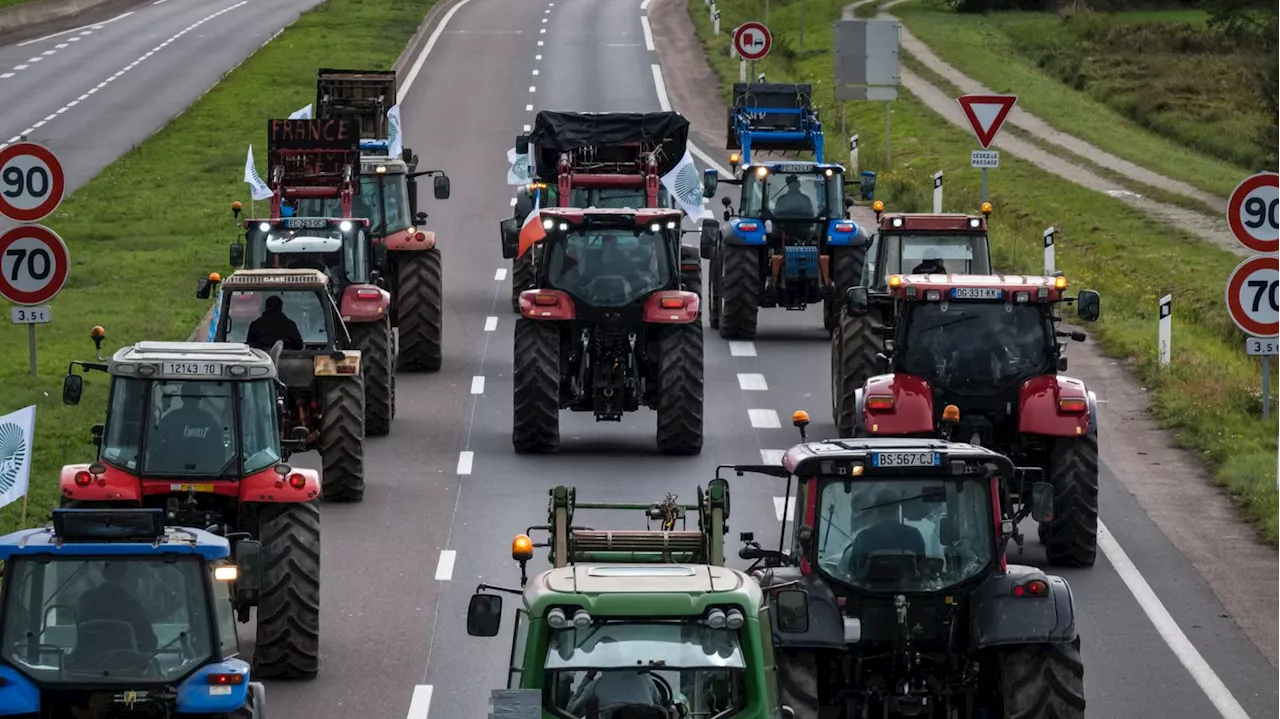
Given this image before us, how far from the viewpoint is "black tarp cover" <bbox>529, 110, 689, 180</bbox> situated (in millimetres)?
33781

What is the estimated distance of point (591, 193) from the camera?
3291cm

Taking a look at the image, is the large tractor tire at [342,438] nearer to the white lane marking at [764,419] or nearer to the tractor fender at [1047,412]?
the white lane marking at [764,419]

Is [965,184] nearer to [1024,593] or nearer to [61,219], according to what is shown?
[61,219]

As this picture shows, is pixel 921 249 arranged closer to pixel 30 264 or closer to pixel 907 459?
pixel 30 264

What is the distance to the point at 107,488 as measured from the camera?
16.6 meters

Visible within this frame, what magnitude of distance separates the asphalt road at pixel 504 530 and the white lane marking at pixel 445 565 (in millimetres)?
25

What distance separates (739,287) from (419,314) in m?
4.36

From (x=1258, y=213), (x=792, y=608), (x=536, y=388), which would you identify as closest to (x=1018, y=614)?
(x=792, y=608)

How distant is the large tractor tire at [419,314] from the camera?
29.9m

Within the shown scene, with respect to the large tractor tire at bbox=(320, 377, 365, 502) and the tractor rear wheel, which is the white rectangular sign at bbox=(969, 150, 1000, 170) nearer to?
the large tractor tire at bbox=(320, 377, 365, 502)

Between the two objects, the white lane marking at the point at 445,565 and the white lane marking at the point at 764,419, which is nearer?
the white lane marking at the point at 445,565

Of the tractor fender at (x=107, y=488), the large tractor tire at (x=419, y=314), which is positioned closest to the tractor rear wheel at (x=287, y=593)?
the tractor fender at (x=107, y=488)

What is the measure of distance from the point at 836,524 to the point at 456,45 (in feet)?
189

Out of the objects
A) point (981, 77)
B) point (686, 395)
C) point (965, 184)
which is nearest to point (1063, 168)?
point (965, 184)
